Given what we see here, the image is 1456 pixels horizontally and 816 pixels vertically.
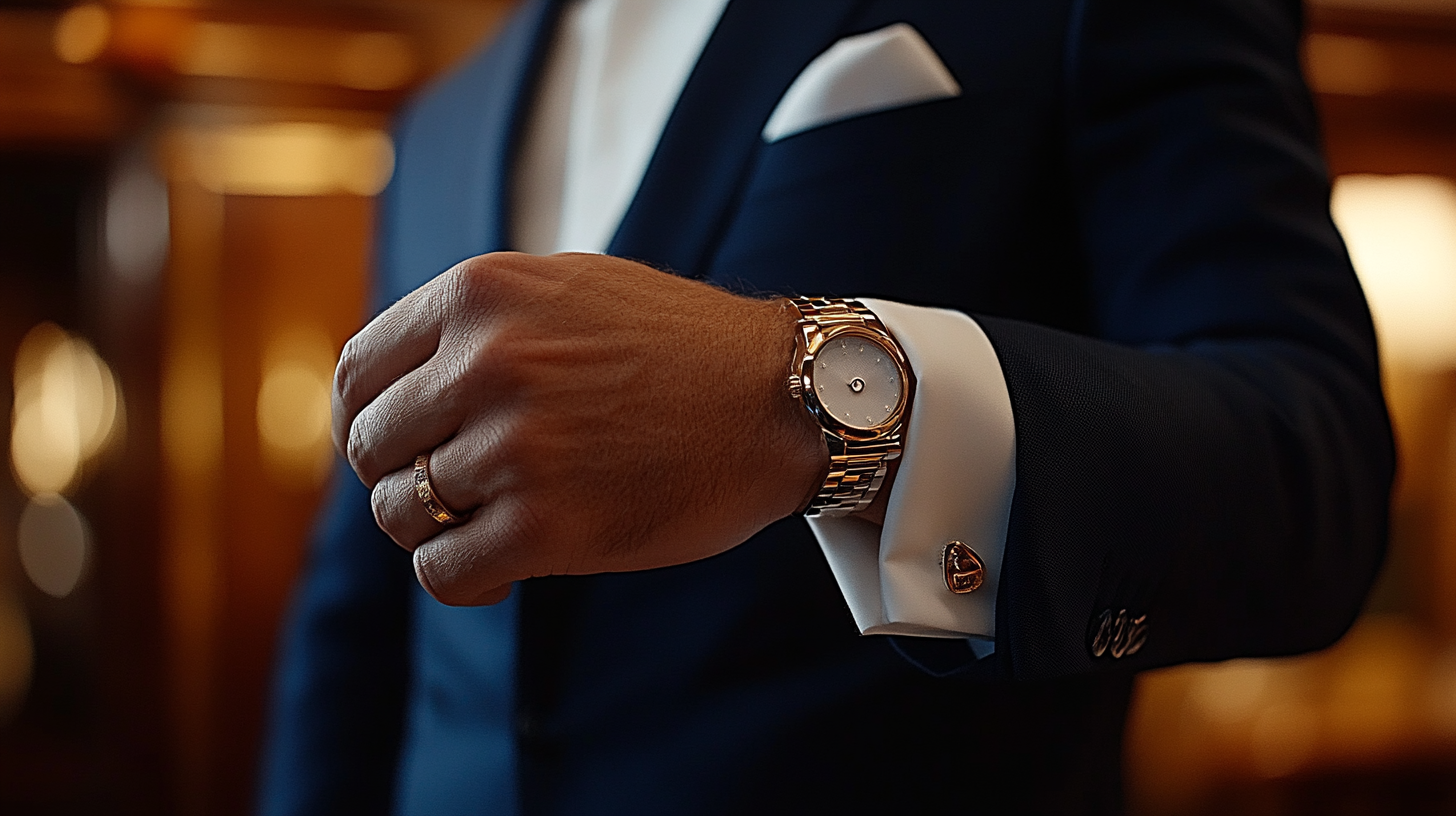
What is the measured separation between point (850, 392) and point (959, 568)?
9 centimetres

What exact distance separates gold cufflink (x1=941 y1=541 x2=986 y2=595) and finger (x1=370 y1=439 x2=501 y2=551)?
18 centimetres

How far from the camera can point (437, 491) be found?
0.40 meters

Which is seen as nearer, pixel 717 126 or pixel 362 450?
pixel 362 450

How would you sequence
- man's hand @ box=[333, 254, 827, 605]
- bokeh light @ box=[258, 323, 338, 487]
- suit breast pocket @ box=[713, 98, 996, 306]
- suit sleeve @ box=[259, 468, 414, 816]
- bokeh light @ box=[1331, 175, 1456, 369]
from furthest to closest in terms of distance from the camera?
bokeh light @ box=[1331, 175, 1456, 369]
bokeh light @ box=[258, 323, 338, 487]
suit sleeve @ box=[259, 468, 414, 816]
suit breast pocket @ box=[713, 98, 996, 306]
man's hand @ box=[333, 254, 827, 605]

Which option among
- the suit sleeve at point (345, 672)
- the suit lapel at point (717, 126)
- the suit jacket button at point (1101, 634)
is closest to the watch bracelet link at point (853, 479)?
the suit jacket button at point (1101, 634)

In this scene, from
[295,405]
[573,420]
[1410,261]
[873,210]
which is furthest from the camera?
[1410,261]

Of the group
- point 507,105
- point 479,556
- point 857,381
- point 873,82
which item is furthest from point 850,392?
point 507,105

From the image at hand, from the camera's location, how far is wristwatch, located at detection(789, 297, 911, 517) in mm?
403

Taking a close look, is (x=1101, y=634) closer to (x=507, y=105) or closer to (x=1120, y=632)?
(x=1120, y=632)

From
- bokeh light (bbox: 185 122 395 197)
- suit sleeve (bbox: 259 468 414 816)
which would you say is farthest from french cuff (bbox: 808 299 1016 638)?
bokeh light (bbox: 185 122 395 197)

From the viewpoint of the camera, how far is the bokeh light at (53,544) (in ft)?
6.51

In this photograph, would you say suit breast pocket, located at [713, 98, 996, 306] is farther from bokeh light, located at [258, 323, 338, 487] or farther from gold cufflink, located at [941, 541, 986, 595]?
bokeh light, located at [258, 323, 338, 487]

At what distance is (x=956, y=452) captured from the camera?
1.40ft

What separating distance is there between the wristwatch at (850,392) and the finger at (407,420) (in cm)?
13
